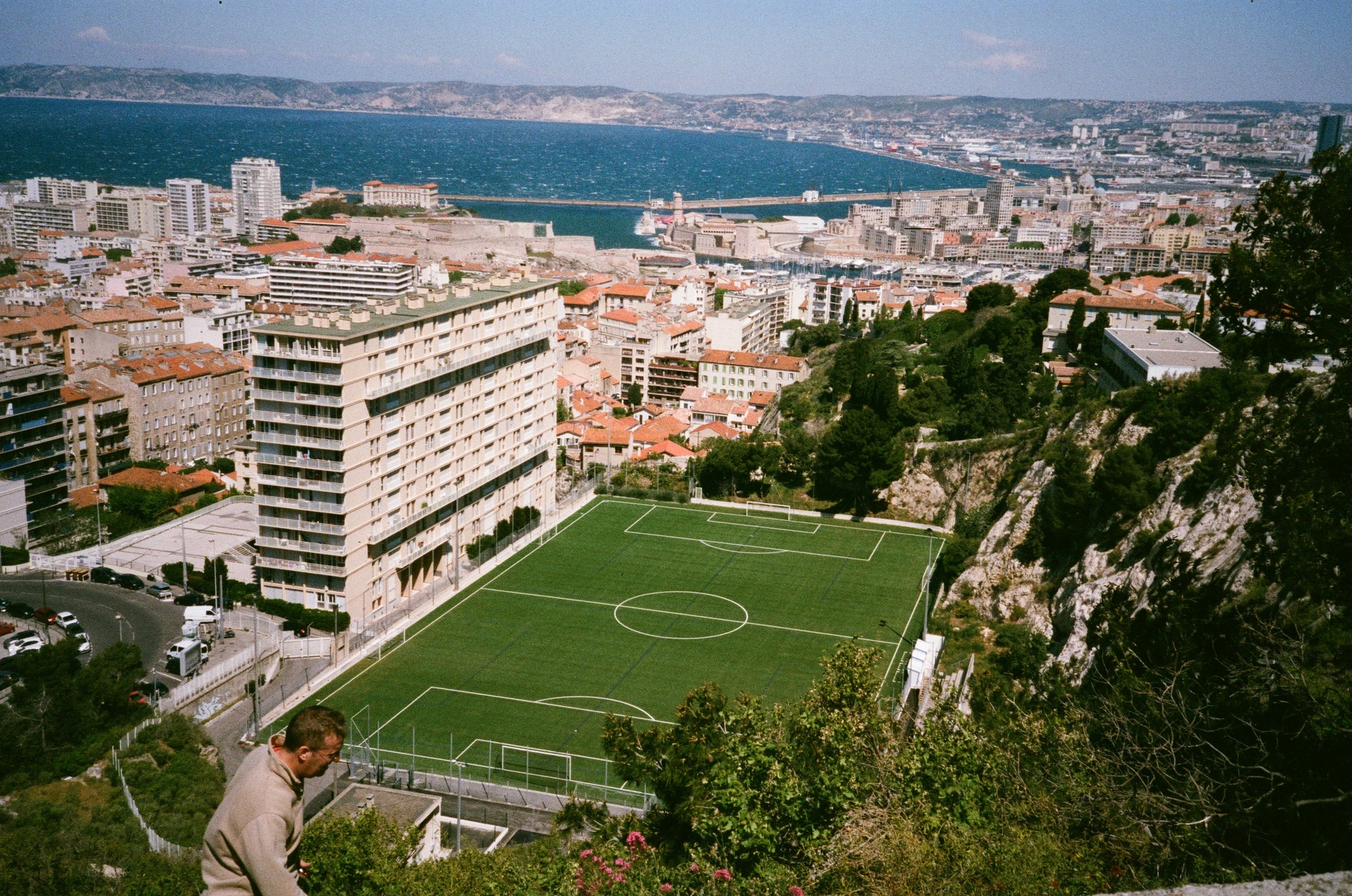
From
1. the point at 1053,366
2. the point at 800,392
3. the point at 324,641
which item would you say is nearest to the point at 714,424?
the point at 800,392

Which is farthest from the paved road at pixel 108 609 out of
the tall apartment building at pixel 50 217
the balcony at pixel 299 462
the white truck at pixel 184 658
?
the tall apartment building at pixel 50 217

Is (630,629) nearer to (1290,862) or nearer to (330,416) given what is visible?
(330,416)

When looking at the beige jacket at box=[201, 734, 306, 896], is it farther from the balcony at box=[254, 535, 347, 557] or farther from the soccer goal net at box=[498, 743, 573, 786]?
the balcony at box=[254, 535, 347, 557]

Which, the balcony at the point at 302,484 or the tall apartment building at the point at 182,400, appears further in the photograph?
the tall apartment building at the point at 182,400

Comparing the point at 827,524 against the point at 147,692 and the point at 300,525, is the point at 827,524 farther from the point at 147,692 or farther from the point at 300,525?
the point at 147,692

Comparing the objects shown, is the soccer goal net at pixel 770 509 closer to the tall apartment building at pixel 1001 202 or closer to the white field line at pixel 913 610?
the white field line at pixel 913 610

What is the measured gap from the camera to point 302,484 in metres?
22.9

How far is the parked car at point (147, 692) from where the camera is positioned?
19.9 meters

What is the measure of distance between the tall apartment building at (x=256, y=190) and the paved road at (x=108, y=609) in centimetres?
8124

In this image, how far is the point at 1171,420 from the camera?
2109 centimetres

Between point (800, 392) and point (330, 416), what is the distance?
2210 centimetres

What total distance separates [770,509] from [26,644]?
1817cm

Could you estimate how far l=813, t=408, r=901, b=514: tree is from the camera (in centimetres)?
2997

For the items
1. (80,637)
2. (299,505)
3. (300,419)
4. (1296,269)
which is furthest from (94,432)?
(1296,269)
